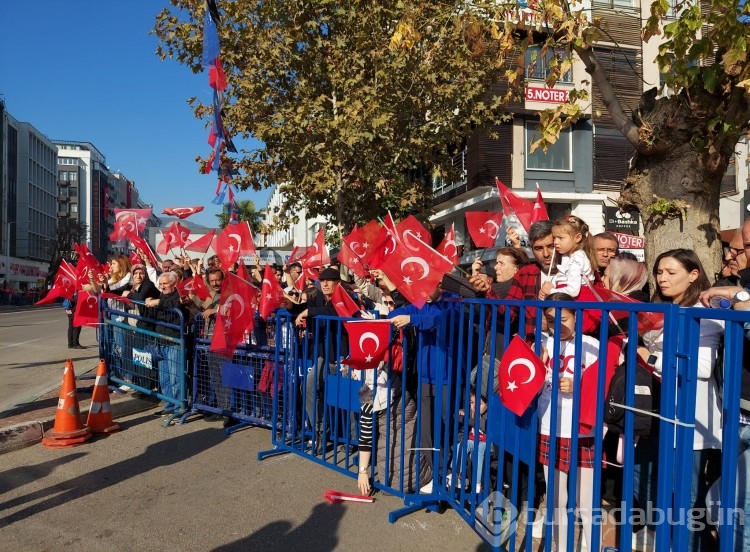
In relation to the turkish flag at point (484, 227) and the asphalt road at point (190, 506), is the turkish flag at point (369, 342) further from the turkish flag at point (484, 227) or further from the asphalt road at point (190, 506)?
the turkish flag at point (484, 227)

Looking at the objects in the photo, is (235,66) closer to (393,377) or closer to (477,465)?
(393,377)

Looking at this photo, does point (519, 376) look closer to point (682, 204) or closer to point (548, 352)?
point (548, 352)

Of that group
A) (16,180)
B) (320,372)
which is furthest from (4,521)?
(16,180)

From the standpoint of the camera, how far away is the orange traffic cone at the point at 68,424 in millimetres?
5906

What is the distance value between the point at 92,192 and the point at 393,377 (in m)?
117

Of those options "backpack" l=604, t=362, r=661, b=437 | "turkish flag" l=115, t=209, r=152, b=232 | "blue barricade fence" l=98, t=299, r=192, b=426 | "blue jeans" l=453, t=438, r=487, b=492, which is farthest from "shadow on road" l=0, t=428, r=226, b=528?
"turkish flag" l=115, t=209, r=152, b=232

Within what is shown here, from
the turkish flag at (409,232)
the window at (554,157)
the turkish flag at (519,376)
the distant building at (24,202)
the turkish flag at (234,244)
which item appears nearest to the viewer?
the turkish flag at (519,376)

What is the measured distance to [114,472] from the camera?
16.9 feet

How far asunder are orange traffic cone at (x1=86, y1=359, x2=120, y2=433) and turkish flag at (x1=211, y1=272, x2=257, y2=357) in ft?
4.53

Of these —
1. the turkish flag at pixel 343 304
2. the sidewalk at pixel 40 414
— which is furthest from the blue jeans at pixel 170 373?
the turkish flag at pixel 343 304

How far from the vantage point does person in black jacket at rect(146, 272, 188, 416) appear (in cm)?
706

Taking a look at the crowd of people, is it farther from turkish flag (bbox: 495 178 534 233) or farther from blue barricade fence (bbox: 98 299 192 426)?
turkish flag (bbox: 495 178 534 233)

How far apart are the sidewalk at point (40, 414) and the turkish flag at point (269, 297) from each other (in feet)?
8.20

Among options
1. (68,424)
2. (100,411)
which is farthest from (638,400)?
(100,411)
